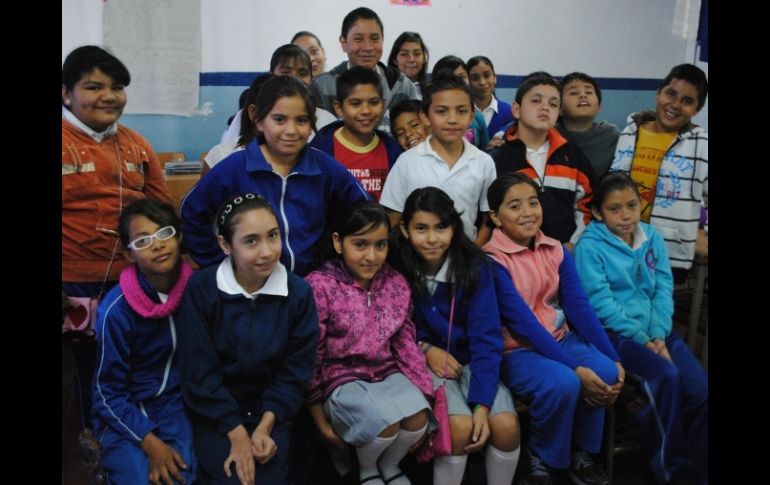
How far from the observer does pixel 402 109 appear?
8.00ft

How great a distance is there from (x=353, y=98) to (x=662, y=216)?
1.29 meters

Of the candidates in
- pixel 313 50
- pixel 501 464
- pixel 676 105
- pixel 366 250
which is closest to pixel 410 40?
pixel 313 50

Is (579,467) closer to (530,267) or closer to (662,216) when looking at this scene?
(530,267)

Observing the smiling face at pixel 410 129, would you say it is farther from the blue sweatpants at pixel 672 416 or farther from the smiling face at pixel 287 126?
the blue sweatpants at pixel 672 416

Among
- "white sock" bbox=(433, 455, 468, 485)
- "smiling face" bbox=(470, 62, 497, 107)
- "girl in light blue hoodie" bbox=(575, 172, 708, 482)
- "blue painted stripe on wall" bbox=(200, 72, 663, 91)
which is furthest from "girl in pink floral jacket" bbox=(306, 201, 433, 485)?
"blue painted stripe on wall" bbox=(200, 72, 663, 91)

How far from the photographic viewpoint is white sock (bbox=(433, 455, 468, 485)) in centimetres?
168

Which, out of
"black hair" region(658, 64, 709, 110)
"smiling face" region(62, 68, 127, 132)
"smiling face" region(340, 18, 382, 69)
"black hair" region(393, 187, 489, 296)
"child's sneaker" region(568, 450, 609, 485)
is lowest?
"child's sneaker" region(568, 450, 609, 485)

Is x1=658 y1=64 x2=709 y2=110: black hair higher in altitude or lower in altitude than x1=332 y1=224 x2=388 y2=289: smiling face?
higher

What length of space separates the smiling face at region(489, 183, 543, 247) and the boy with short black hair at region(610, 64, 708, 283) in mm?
703

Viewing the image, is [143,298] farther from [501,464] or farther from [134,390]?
[501,464]

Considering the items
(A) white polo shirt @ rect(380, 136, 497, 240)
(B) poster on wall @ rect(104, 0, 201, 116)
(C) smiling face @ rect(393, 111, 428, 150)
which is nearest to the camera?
(A) white polo shirt @ rect(380, 136, 497, 240)

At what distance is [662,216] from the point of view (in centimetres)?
233

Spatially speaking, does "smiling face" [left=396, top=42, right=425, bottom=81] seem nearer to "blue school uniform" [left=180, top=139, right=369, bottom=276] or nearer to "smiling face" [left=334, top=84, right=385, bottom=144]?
"smiling face" [left=334, top=84, right=385, bottom=144]
